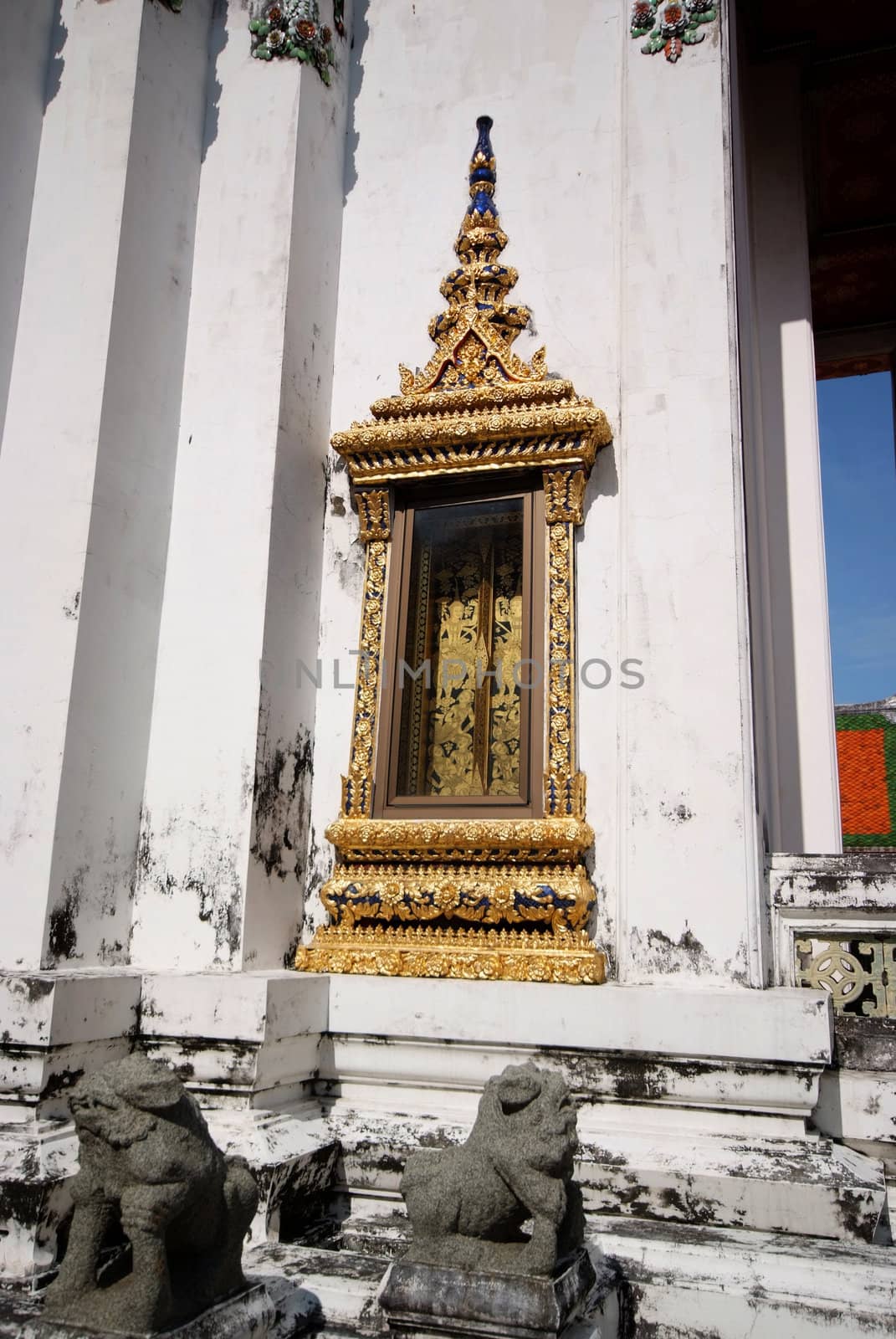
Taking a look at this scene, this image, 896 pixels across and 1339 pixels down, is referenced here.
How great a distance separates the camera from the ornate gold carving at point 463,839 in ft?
13.1

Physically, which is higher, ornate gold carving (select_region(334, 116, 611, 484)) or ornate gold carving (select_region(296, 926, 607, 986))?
ornate gold carving (select_region(334, 116, 611, 484))

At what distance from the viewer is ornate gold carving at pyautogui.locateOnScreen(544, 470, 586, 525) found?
14.4ft

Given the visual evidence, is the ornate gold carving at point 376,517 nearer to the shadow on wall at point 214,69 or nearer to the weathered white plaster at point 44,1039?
the shadow on wall at point 214,69

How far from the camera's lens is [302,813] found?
4438 mm

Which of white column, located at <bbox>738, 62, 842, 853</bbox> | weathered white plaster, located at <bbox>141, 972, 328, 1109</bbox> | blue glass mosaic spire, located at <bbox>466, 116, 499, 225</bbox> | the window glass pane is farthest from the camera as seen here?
white column, located at <bbox>738, 62, 842, 853</bbox>

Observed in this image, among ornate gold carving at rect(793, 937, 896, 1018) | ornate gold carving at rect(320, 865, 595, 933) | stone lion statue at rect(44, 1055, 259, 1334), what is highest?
ornate gold carving at rect(320, 865, 595, 933)

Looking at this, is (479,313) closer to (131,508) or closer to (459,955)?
(131,508)

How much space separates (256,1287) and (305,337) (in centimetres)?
366

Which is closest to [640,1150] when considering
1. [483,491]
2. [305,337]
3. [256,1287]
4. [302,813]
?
[256,1287]

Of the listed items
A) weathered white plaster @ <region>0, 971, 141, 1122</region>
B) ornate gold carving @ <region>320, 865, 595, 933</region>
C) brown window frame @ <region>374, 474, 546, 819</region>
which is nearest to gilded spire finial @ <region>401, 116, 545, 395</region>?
brown window frame @ <region>374, 474, 546, 819</region>

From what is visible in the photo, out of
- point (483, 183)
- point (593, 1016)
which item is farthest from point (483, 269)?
point (593, 1016)

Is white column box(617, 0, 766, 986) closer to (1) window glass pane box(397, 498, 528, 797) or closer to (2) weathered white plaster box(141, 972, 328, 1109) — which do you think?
(1) window glass pane box(397, 498, 528, 797)

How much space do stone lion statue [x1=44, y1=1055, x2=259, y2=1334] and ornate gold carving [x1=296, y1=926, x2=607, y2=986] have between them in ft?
4.99

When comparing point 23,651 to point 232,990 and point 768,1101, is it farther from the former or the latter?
point 768,1101
